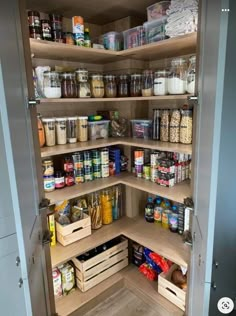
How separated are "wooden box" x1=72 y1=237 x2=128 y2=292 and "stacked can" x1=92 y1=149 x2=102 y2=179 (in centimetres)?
60

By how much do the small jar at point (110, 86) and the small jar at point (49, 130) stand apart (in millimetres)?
469

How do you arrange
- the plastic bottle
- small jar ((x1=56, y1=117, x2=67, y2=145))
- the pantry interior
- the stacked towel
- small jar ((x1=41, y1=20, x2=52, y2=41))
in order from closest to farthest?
the stacked towel < small jar ((x1=41, y1=20, x2=52, y2=41)) < the pantry interior < small jar ((x1=56, y1=117, x2=67, y2=145)) < the plastic bottle

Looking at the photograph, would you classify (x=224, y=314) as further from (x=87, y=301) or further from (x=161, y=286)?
(x=87, y=301)

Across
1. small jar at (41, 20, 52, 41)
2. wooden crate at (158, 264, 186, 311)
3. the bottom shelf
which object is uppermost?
small jar at (41, 20, 52, 41)

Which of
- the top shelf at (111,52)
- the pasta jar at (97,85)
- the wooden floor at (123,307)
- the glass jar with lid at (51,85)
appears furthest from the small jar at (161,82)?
the wooden floor at (123,307)

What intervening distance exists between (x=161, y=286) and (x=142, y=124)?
1.19m

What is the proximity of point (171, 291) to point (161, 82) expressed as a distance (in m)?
1.43

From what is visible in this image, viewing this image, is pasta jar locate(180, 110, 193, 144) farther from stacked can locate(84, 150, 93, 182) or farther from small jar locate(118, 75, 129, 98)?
stacked can locate(84, 150, 93, 182)

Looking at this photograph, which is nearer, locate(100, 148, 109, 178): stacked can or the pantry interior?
the pantry interior

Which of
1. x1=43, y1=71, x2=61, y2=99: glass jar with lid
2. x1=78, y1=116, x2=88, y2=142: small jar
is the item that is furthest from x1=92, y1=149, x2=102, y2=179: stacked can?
x1=43, y1=71, x2=61, y2=99: glass jar with lid

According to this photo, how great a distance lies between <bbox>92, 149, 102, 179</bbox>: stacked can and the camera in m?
1.76

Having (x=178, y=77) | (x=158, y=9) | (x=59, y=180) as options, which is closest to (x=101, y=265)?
(x=59, y=180)

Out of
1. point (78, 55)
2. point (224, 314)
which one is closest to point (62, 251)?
point (224, 314)

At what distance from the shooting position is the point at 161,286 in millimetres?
1695
